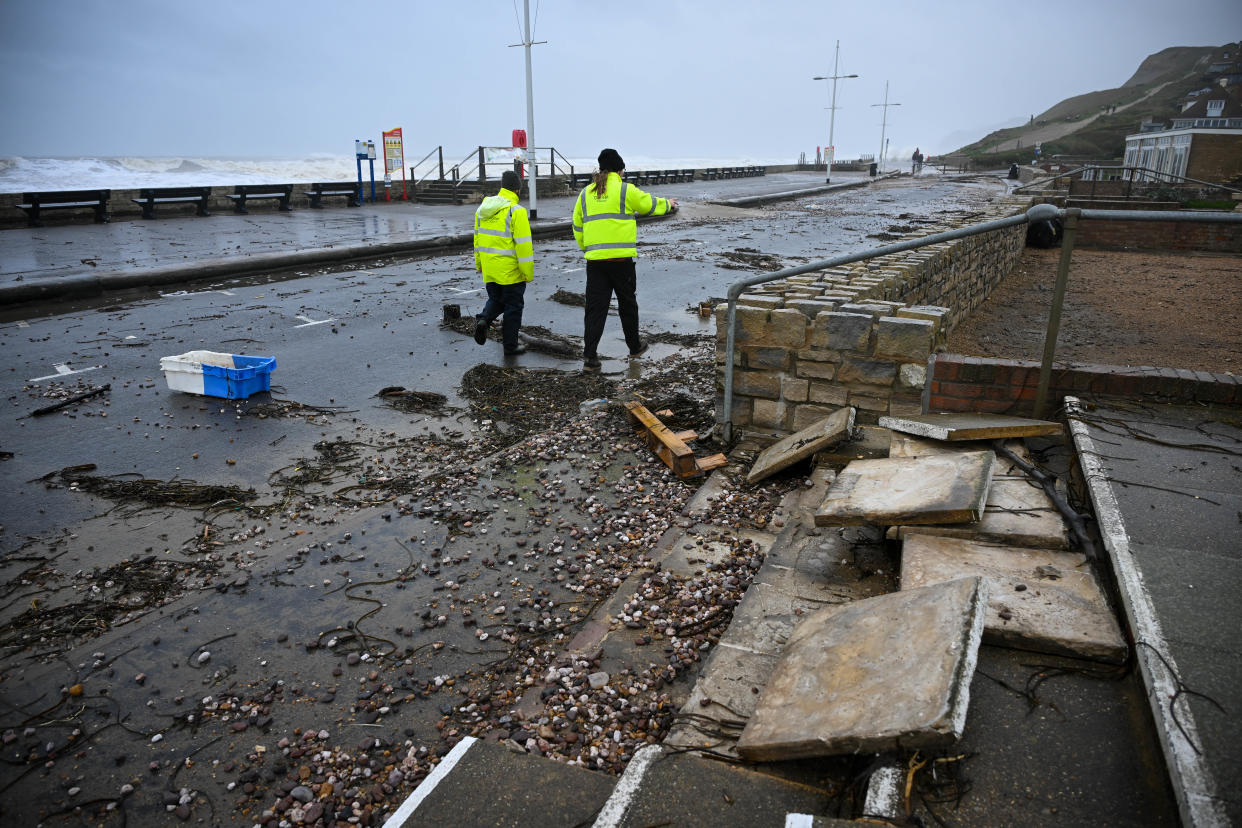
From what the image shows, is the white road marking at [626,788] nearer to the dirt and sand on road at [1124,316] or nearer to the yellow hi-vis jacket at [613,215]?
the dirt and sand on road at [1124,316]

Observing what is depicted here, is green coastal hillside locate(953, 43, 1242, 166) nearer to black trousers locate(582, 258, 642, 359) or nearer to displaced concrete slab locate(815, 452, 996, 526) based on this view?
black trousers locate(582, 258, 642, 359)

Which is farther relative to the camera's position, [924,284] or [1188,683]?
[924,284]

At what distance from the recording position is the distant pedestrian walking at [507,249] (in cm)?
850

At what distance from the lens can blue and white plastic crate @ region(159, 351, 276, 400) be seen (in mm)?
6996

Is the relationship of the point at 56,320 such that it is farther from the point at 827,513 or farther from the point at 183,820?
the point at 827,513

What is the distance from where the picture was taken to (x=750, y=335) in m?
5.68

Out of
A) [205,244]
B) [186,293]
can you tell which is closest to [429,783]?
[186,293]

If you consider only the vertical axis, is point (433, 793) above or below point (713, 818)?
below

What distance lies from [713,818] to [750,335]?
397 cm

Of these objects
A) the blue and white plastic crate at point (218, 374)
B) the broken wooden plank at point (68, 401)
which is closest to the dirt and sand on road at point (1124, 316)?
the blue and white plastic crate at point (218, 374)

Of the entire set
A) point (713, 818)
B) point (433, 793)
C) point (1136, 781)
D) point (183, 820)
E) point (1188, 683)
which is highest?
point (1188, 683)

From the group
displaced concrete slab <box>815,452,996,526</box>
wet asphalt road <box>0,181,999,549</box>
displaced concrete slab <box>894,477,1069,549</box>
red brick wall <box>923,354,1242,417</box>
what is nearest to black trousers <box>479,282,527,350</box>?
wet asphalt road <box>0,181,999,549</box>

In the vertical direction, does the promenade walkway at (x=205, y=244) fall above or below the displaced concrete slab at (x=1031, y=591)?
above

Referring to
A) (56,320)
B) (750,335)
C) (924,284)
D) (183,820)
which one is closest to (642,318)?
(924,284)
